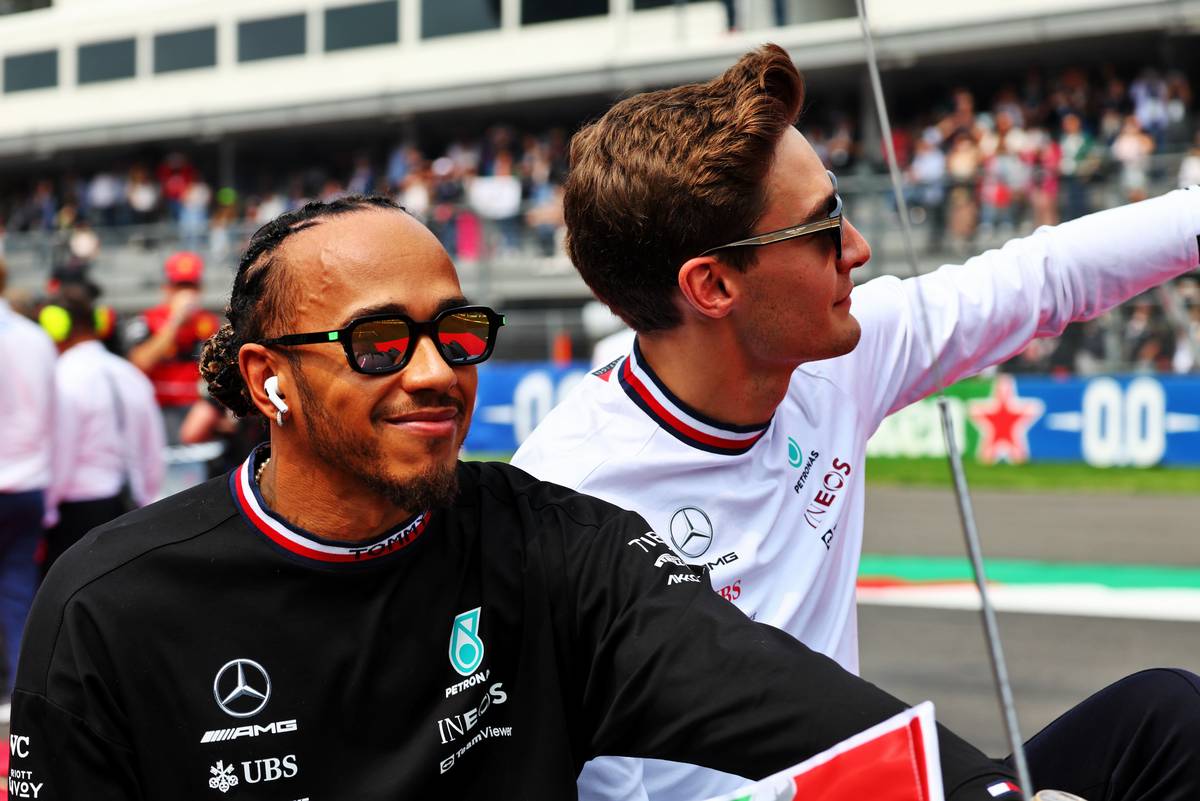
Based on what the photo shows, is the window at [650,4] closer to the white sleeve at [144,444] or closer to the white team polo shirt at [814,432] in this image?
the white sleeve at [144,444]

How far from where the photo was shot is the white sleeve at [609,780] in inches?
86.2

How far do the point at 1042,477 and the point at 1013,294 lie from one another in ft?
35.1

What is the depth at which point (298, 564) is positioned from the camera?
6.34ft

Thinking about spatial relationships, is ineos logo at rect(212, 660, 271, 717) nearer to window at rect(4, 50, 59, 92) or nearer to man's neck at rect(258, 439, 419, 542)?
man's neck at rect(258, 439, 419, 542)

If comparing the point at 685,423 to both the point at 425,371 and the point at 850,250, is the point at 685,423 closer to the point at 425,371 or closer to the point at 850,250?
the point at 850,250

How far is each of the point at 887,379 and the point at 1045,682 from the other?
3.86m

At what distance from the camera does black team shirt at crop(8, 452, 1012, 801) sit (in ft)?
5.94

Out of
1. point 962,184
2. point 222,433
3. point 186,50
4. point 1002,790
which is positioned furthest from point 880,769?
point 186,50

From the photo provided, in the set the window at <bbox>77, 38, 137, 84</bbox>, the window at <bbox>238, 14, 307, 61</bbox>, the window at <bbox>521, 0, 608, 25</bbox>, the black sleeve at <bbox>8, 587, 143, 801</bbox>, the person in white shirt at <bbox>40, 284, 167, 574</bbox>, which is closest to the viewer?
the black sleeve at <bbox>8, 587, 143, 801</bbox>

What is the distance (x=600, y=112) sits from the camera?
3.98 meters

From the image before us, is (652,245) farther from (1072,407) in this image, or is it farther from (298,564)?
(1072,407)

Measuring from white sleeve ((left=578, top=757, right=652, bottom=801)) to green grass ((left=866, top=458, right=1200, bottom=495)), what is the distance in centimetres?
1090

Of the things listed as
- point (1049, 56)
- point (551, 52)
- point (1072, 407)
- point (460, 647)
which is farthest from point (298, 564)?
point (551, 52)

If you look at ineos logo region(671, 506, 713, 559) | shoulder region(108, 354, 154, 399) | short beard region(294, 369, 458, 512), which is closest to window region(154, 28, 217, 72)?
shoulder region(108, 354, 154, 399)
